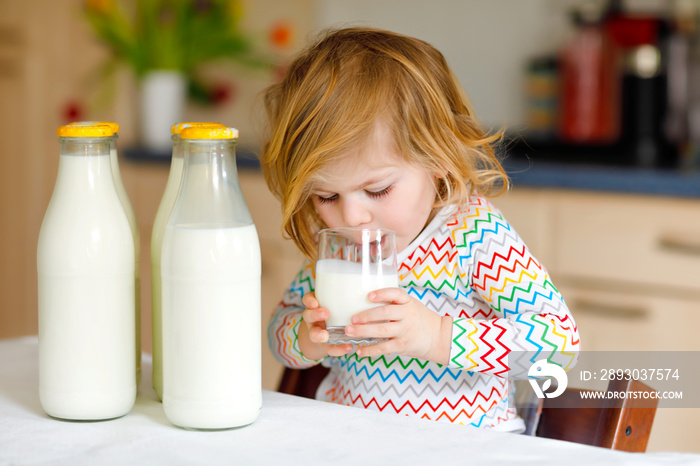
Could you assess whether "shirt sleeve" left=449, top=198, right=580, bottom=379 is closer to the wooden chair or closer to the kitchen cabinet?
the wooden chair

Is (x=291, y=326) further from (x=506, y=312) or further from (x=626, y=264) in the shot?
(x=626, y=264)

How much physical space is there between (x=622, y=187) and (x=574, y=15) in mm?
690

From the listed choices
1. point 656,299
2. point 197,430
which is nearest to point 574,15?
point 656,299

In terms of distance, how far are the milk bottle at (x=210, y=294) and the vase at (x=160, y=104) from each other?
1986 mm

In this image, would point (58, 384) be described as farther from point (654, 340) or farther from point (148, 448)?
point (654, 340)

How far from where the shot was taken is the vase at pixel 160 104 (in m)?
2.67

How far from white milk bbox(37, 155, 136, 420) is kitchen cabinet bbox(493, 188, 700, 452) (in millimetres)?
1397

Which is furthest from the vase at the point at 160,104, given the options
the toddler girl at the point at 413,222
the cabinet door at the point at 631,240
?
the toddler girl at the point at 413,222

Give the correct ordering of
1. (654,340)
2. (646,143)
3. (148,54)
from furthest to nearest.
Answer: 1. (148,54)
2. (646,143)
3. (654,340)

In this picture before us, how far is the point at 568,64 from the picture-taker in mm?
2338

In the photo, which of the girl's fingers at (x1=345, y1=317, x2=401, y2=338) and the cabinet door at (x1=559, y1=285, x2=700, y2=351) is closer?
the girl's fingers at (x1=345, y1=317, x2=401, y2=338)

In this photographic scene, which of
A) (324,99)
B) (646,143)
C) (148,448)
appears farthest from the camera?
(646,143)

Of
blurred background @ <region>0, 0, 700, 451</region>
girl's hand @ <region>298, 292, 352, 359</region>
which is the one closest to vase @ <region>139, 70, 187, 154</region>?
blurred background @ <region>0, 0, 700, 451</region>

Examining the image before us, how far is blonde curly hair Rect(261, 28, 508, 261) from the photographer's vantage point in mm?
928
